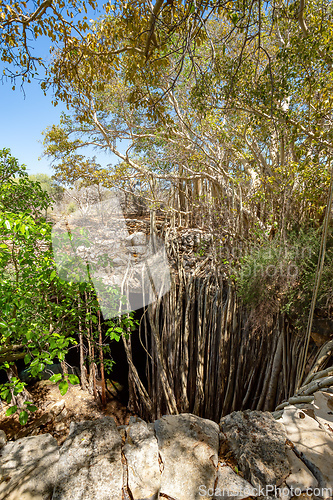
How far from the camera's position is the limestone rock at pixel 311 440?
1075mm

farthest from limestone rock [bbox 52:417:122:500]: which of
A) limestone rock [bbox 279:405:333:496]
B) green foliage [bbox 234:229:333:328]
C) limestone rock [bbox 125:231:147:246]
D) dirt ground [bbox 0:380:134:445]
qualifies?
limestone rock [bbox 125:231:147:246]

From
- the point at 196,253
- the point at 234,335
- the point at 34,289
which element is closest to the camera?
the point at 34,289

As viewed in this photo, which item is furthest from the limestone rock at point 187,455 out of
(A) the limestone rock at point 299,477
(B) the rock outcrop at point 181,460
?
(A) the limestone rock at point 299,477

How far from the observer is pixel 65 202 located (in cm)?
1092

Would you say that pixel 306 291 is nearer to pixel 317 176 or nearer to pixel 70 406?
pixel 317 176

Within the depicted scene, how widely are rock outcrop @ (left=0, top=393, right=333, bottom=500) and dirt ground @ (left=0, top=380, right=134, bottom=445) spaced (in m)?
2.47

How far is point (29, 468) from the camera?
117 cm

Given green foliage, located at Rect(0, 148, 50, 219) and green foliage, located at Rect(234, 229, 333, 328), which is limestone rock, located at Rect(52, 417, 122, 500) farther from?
green foliage, located at Rect(234, 229, 333, 328)

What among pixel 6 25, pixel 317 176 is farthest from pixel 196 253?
pixel 6 25

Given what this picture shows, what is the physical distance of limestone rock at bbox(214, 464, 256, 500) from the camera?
1026 millimetres

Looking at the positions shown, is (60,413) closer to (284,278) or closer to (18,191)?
(18,191)

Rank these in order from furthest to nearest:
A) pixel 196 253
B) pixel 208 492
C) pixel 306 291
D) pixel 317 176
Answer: pixel 196 253
pixel 317 176
pixel 306 291
pixel 208 492

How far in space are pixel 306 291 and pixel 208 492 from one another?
208cm

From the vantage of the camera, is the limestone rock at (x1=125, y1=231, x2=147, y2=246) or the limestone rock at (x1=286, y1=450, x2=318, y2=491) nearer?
the limestone rock at (x1=286, y1=450, x2=318, y2=491)
